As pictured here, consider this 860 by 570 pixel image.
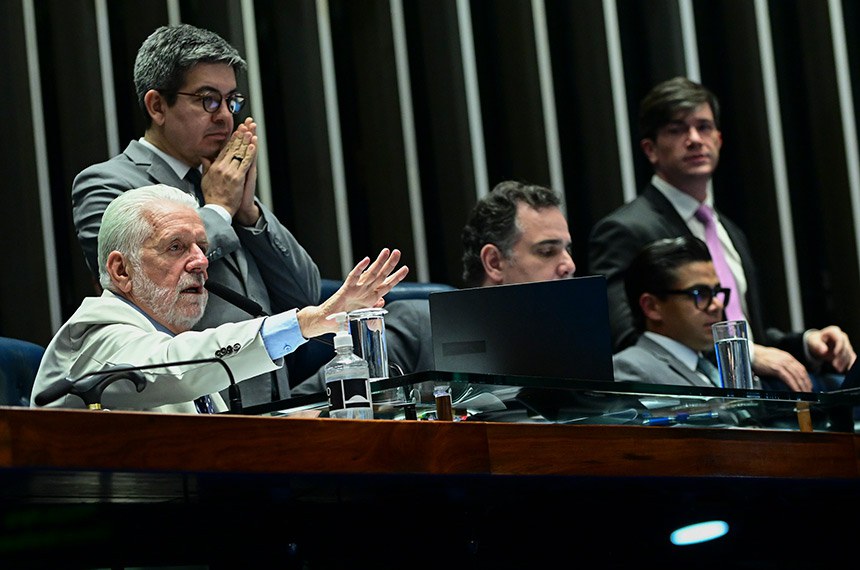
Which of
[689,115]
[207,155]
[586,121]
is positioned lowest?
[207,155]

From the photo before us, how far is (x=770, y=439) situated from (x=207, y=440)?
841 mm

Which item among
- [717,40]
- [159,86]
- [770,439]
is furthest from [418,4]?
[770,439]

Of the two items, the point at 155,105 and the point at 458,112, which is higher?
the point at 458,112

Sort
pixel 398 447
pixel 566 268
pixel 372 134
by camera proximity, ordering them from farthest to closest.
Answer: pixel 372 134, pixel 566 268, pixel 398 447

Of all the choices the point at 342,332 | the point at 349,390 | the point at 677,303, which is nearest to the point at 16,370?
the point at 342,332

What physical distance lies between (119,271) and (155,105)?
574 mm

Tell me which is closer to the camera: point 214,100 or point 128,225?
point 128,225

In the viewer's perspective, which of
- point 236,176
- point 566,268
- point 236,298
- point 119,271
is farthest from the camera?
point 566,268

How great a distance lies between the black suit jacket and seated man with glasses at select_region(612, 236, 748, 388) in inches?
6.7

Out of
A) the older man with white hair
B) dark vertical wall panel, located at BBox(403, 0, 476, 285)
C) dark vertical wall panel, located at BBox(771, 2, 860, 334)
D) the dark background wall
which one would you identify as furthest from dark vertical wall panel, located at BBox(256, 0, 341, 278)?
the older man with white hair

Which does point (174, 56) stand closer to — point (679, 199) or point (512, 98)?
point (679, 199)

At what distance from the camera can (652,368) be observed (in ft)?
9.43

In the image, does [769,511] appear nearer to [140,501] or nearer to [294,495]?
[294,495]

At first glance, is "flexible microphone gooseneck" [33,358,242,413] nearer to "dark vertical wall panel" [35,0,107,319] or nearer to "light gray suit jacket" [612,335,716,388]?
"light gray suit jacket" [612,335,716,388]
